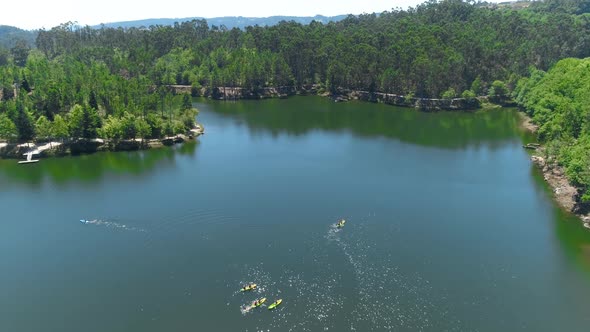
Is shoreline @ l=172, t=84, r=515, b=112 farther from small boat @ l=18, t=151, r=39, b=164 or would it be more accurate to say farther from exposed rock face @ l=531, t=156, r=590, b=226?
small boat @ l=18, t=151, r=39, b=164

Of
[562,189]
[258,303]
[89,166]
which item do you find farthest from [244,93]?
[258,303]

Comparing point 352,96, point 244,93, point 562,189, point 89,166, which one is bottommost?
point 562,189

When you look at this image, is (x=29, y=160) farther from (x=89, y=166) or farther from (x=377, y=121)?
(x=377, y=121)

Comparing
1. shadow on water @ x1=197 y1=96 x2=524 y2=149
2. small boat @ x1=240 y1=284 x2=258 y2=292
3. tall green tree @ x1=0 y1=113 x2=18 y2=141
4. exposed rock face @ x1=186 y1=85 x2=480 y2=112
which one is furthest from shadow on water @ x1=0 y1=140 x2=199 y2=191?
exposed rock face @ x1=186 y1=85 x2=480 y2=112

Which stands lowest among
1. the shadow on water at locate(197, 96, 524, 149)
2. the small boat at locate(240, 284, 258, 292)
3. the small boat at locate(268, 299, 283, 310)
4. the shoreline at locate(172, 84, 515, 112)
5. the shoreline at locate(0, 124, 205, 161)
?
A: the small boat at locate(268, 299, 283, 310)

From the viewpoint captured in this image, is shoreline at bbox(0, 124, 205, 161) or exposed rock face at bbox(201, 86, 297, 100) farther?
exposed rock face at bbox(201, 86, 297, 100)
